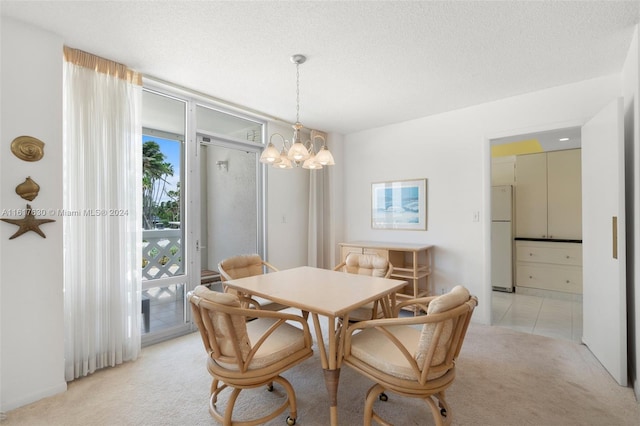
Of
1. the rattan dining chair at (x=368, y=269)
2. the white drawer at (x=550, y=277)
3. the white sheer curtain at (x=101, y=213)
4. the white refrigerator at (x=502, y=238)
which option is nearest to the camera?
the white sheer curtain at (x=101, y=213)

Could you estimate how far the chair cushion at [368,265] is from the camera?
2.85m

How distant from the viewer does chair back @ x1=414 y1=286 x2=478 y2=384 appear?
1.45 meters

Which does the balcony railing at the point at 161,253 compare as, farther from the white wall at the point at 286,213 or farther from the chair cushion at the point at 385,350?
the chair cushion at the point at 385,350

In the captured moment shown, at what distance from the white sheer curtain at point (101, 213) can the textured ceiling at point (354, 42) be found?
0.30 m

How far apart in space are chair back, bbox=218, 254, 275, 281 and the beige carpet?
0.79 meters

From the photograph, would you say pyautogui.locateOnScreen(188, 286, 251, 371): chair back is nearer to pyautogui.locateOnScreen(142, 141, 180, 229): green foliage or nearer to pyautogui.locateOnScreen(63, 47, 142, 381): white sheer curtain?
pyautogui.locateOnScreen(63, 47, 142, 381): white sheer curtain

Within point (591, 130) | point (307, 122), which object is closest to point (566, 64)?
point (591, 130)

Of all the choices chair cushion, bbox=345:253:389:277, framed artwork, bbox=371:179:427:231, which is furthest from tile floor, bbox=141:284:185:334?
framed artwork, bbox=371:179:427:231

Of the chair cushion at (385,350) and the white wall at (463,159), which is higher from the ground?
the white wall at (463,159)

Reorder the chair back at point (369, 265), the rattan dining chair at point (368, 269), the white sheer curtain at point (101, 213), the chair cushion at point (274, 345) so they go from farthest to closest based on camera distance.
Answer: the chair back at point (369, 265)
the rattan dining chair at point (368, 269)
the white sheer curtain at point (101, 213)
the chair cushion at point (274, 345)

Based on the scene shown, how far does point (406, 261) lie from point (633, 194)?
7.57 ft

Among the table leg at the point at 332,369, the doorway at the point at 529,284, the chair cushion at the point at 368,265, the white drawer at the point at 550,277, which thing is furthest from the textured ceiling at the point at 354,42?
the white drawer at the point at 550,277

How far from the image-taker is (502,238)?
4.86m

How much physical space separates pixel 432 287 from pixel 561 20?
3051 mm
